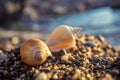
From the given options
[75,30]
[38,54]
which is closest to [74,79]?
[38,54]

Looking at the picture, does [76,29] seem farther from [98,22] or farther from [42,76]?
[98,22]

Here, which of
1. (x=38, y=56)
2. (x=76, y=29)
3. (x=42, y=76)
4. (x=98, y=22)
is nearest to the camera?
(x=42, y=76)

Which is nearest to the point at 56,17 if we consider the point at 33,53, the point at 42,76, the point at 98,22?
the point at 98,22

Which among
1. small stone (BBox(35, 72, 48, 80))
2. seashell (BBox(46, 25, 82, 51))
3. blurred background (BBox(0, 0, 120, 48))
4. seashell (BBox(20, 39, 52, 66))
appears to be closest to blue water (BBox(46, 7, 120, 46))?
blurred background (BBox(0, 0, 120, 48))

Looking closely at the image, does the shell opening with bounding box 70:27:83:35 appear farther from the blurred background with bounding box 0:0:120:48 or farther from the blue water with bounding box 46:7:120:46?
the blue water with bounding box 46:7:120:46

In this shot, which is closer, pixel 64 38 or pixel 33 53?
pixel 33 53

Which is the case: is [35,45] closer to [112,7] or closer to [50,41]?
[50,41]
